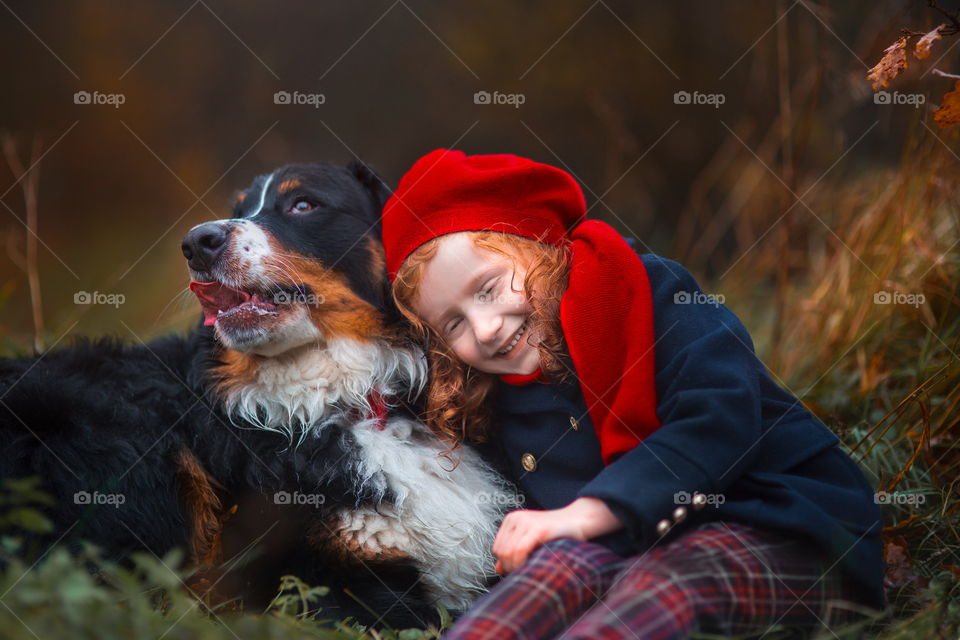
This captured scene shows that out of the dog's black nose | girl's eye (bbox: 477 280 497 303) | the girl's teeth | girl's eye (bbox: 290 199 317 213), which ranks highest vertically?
girl's eye (bbox: 290 199 317 213)

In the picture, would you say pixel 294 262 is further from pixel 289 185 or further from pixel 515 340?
A: pixel 515 340

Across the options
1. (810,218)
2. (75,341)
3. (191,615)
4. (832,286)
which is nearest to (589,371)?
(191,615)

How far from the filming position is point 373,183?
2.82 meters

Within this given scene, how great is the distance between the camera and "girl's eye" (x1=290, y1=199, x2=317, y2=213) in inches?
104

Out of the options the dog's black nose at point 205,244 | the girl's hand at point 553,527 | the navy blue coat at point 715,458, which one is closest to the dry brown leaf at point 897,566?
the navy blue coat at point 715,458

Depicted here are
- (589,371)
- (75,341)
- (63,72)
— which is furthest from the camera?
(63,72)

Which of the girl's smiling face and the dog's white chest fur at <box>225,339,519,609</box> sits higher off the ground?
the girl's smiling face

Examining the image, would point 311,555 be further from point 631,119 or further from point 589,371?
point 631,119

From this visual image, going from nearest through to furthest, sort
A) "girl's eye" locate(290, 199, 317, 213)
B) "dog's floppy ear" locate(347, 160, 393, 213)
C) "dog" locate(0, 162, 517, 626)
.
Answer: "dog" locate(0, 162, 517, 626), "girl's eye" locate(290, 199, 317, 213), "dog's floppy ear" locate(347, 160, 393, 213)

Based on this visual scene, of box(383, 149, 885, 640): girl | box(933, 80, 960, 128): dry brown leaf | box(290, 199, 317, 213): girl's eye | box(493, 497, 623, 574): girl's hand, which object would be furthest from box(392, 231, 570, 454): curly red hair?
box(933, 80, 960, 128): dry brown leaf

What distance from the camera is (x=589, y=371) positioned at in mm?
2213

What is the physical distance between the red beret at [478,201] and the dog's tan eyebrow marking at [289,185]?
33 cm

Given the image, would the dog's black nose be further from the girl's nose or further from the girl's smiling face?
the girl's nose

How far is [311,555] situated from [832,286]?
269 cm
